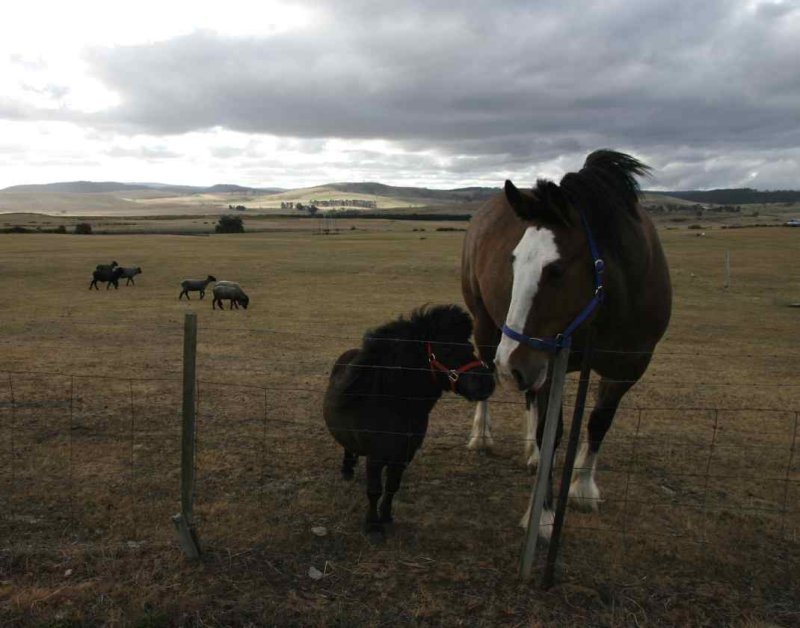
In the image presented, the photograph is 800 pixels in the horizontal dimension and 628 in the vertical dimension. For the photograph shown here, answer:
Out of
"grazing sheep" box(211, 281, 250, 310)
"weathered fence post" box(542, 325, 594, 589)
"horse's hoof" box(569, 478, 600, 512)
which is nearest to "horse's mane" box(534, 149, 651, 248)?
"weathered fence post" box(542, 325, 594, 589)

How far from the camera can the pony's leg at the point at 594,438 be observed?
4832mm

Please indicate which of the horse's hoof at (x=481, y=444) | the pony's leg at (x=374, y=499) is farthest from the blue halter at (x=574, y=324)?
the horse's hoof at (x=481, y=444)

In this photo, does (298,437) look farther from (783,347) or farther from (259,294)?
(259,294)

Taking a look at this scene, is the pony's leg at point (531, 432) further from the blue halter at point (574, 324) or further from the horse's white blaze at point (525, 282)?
the horse's white blaze at point (525, 282)

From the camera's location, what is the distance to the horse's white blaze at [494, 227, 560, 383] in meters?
3.38

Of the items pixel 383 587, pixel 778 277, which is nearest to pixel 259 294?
A: pixel 383 587

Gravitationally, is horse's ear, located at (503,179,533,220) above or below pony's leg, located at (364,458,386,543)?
above

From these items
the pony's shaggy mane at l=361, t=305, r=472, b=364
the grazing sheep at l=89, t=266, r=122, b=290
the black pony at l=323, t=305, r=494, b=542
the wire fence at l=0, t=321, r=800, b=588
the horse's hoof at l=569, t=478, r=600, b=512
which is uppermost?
the pony's shaggy mane at l=361, t=305, r=472, b=364

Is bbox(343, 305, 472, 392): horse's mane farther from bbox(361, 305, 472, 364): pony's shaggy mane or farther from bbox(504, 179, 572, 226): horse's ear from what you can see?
bbox(504, 179, 572, 226): horse's ear

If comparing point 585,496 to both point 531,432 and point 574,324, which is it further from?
point 574,324

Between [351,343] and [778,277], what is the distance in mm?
22291

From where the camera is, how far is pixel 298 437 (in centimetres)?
643

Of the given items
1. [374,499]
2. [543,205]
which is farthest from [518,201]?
[374,499]

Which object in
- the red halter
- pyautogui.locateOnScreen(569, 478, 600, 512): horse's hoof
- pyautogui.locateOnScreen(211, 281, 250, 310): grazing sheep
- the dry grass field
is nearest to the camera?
the dry grass field
